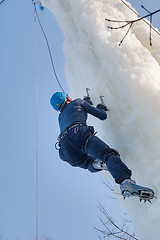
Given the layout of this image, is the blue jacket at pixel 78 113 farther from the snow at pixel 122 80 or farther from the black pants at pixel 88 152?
the snow at pixel 122 80

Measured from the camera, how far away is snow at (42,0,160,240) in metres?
2.92

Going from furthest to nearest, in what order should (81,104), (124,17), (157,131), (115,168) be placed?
(124,17) < (81,104) < (157,131) < (115,168)

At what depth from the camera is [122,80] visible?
137 inches

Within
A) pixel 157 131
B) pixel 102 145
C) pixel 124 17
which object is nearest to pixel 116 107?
pixel 157 131

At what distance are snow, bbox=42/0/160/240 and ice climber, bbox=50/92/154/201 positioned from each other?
1.20ft

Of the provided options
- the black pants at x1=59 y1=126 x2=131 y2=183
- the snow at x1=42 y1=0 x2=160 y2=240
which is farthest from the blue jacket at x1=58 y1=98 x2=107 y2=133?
the snow at x1=42 y1=0 x2=160 y2=240

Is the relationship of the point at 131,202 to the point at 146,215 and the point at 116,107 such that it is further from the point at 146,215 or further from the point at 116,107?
the point at 116,107

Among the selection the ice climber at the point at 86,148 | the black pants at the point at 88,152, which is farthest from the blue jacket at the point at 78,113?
the black pants at the point at 88,152

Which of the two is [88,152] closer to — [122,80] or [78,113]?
[78,113]

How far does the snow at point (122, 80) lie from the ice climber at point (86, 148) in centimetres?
37

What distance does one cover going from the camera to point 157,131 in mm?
2924

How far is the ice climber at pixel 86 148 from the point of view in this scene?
7.33 feet

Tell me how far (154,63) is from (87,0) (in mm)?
1870

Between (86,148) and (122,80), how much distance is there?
48.0 inches
